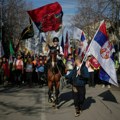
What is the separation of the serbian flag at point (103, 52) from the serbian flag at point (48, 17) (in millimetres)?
9359

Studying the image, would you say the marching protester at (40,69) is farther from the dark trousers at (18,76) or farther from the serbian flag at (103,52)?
the serbian flag at (103,52)

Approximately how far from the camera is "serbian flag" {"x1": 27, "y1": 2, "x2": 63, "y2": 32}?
76.4ft

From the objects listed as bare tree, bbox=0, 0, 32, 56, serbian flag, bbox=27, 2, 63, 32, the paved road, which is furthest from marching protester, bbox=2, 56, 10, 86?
bare tree, bbox=0, 0, 32, 56

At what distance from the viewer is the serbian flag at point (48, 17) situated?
2328 cm

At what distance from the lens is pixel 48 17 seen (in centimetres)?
2423

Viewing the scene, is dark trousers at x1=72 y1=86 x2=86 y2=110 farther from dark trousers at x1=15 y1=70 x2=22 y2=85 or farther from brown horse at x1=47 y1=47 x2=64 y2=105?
dark trousers at x1=15 y1=70 x2=22 y2=85

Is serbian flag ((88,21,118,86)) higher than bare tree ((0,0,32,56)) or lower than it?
lower

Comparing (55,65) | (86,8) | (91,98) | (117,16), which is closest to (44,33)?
(91,98)

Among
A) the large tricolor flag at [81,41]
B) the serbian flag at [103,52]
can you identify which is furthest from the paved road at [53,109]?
the large tricolor flag at [81,41]

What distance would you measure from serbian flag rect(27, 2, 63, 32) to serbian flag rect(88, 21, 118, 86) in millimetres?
9359

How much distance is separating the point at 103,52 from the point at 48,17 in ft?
35.1

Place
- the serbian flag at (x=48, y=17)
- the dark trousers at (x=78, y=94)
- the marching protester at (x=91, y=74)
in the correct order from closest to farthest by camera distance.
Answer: the dark trousers at (x=78, y=94) < the serbian flag at (x=48, y=17) < the marching protester at (x=91, y=74)

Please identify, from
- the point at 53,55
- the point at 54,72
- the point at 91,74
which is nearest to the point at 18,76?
the point at 91,74

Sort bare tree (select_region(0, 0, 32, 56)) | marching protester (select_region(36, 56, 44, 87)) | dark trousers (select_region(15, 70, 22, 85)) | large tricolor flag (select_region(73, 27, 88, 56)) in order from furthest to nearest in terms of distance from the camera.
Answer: bare tree (select_region(0, 0, 32, 56)), marching protester (select_region(36, 56, 44, 87)), dark trousers (select_region(15, 70, 22, 85)), large tricolor flag (select_region(73, 27, 88, 56))
